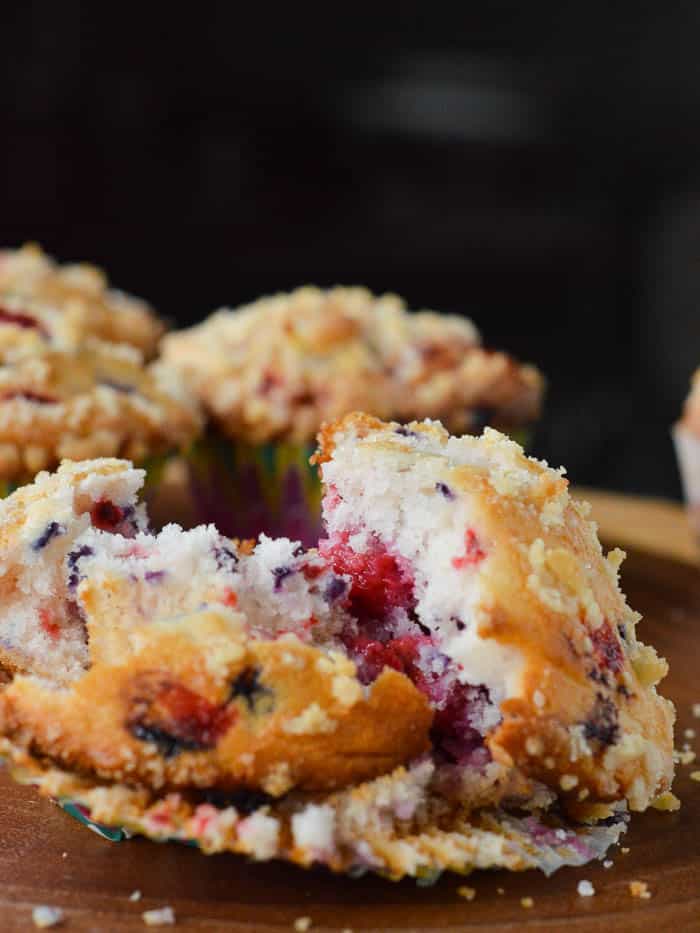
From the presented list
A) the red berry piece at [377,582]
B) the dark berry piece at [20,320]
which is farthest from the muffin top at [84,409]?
the red berry piece at [377,582]

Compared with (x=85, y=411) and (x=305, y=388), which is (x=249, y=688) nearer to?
(x=85, y=411)

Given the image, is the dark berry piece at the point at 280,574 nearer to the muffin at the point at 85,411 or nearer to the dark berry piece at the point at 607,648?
the dark berry piece at the point at 607,648

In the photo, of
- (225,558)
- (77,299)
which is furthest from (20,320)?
(225,558)

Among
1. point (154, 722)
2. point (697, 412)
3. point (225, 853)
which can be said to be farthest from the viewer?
point (697, 412)

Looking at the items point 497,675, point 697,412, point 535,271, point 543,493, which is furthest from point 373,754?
point 535,271

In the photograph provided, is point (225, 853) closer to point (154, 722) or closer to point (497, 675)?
point (154, 722)

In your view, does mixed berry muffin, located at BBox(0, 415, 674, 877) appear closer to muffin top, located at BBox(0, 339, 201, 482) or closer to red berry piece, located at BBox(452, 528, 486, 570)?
red berry piece, located at BBox(452, 528, 486, 570)
